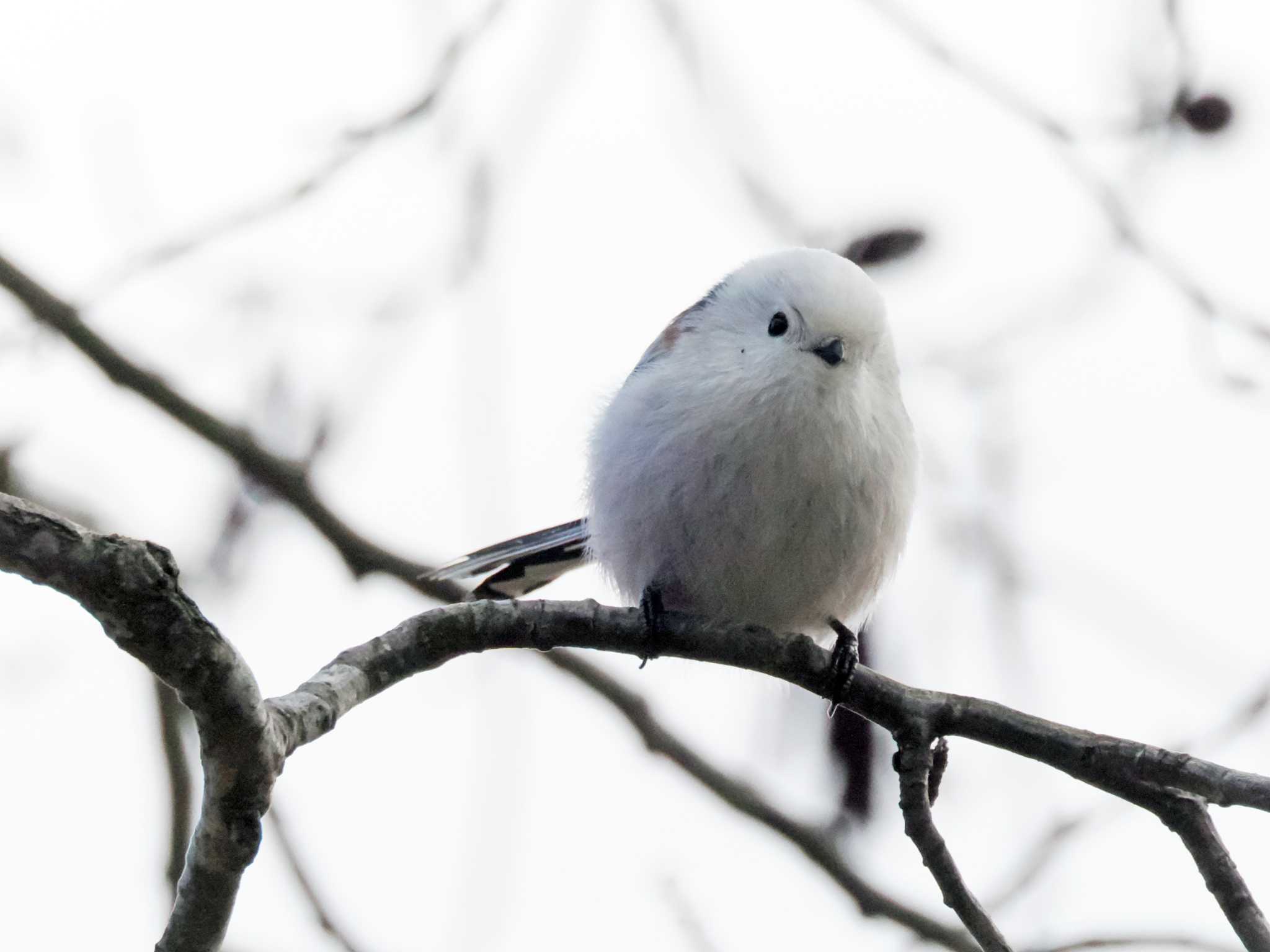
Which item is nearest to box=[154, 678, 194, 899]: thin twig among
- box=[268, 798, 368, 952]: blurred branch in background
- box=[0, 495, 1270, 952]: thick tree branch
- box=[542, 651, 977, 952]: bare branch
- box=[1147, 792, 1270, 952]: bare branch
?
box=[268, 798, 368, 952]: blurred branch in background

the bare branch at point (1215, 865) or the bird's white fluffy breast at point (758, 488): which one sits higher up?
the bird's white fluffy breast at point (758, 488)

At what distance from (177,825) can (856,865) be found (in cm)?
161

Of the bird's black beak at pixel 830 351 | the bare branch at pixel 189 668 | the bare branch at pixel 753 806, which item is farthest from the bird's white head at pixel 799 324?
the bare branch at pixel 189 668

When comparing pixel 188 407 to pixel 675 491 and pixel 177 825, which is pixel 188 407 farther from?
pixel 675 491

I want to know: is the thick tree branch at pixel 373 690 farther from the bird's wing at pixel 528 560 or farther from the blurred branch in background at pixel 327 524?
the bird's wing at pixel 528 560

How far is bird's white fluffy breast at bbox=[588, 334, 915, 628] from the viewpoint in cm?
332

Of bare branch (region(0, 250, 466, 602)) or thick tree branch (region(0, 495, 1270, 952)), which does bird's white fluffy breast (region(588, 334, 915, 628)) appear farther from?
bare branch (region(0, 250, 466, 602))

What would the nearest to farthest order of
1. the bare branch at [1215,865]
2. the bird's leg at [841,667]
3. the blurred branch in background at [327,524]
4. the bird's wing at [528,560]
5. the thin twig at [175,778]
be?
1. the bare branch at [1215,865]
2. the bird's leg at [841,667]
3. the thin twig at [175,778]
4. the blurred branch in background at [327,524]
5. the bird's wing at [528,560]

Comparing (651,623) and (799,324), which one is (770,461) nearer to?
(799,324)

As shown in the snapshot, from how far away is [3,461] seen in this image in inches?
144

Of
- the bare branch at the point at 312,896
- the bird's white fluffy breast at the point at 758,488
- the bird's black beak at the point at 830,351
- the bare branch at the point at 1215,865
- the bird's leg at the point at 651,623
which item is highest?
the bird's black beak at the point at 830,351

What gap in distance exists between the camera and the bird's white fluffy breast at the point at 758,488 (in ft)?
10.9

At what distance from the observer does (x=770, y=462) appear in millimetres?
3299

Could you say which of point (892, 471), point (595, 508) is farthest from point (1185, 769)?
point (595, 508)
